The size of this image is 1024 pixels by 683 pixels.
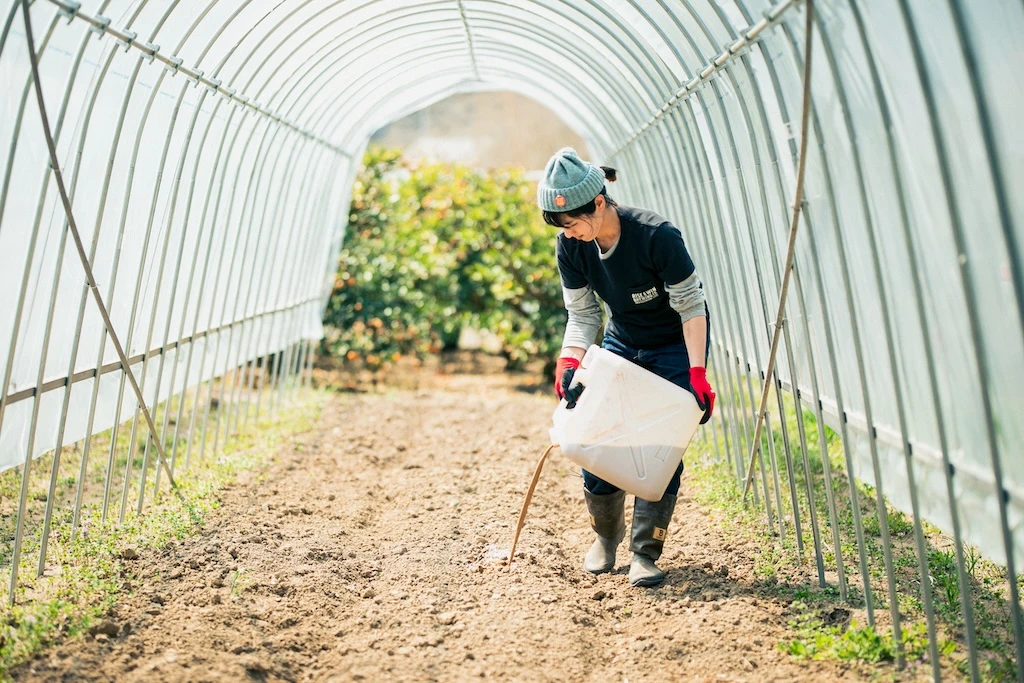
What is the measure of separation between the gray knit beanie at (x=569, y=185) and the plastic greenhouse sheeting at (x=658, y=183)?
71 cm

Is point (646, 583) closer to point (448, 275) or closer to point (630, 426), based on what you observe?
point (630, 426)

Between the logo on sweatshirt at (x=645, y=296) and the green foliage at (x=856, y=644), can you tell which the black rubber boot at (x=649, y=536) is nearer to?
the green foliage at (x=856, y=644)

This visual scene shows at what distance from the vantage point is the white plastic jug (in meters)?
3.76

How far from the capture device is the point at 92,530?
4.89 metres

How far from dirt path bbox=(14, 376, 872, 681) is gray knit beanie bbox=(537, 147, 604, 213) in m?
1.56

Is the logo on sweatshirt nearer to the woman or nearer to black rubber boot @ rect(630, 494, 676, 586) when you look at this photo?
the woman

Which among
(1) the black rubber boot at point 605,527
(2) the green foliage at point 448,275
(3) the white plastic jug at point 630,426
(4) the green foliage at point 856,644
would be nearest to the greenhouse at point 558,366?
(4) the green foliage at point 856,644

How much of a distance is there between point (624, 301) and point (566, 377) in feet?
1.35

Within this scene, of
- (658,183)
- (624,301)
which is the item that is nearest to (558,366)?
(624,301)

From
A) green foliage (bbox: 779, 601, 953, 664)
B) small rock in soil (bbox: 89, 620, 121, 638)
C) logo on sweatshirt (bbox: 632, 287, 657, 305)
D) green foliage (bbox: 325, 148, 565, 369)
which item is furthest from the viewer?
green foliage (bbox: 325, 148, 565, 369)

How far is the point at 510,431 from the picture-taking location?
7.61m

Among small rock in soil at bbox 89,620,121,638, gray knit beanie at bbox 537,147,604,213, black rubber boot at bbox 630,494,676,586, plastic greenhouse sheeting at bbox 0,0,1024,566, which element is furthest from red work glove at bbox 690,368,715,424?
small rock in soil at bbox 89,620,121,638

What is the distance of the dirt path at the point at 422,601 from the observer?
3383 mm

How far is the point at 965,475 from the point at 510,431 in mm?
4966
